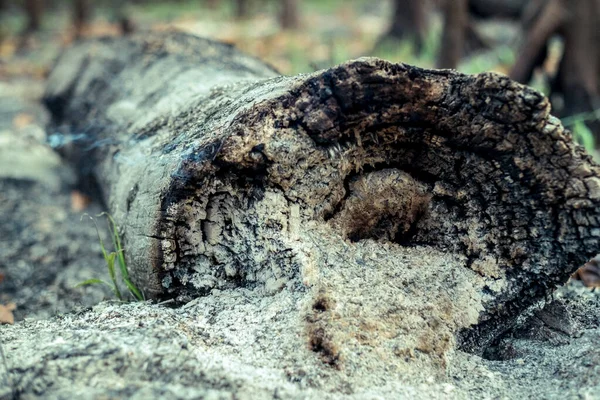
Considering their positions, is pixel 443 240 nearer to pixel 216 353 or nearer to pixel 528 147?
pixel 528 147

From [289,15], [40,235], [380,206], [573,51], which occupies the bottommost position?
[40,235]

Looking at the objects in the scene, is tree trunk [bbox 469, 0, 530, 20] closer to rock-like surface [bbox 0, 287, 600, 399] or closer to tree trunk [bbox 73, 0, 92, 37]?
rock-like surface [bbox 0, 287, 600, 399]

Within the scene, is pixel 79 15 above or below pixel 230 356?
above

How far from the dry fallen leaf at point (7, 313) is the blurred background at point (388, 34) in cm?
156

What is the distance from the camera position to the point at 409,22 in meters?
7.02

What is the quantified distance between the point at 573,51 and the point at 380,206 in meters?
3.06

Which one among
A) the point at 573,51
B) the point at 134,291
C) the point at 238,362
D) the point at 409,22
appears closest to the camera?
the point at 238,362

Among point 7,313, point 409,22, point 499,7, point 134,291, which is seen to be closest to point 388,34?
point 409,22

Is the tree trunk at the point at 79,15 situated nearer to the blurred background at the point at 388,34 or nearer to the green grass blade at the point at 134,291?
the blurred background at the point at 388,34

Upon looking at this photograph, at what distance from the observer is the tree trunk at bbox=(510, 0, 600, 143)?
4.01 metres

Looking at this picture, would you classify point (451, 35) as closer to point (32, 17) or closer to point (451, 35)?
point (451, 35)

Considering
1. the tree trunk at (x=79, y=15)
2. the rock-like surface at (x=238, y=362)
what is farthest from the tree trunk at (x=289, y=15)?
the rock-like surface at (x=238, y=362)

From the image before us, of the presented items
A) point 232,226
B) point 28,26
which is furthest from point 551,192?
point 28,26

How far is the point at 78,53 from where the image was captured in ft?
12.2
